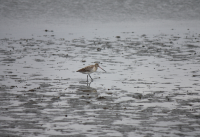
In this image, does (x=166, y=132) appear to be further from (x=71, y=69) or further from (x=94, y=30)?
(x=94, y=30)

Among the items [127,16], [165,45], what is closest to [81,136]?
[165,45]

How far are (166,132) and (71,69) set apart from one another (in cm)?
1232

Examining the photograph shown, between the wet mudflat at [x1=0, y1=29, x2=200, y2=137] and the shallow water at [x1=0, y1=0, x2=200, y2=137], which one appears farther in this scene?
the shallow water at [x1=0, y1=0, x2=200, y2=137]

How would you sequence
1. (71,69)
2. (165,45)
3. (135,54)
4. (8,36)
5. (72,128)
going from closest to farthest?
(72,128)
(71,69)
(135,54)
(165,45)
(8,36)

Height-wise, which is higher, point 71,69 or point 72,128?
point 71,69

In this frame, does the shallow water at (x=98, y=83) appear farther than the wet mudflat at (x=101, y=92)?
Yes

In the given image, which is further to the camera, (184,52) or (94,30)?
(94,30)

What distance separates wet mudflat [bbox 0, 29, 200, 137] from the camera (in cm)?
1059

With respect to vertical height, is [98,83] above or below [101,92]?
above

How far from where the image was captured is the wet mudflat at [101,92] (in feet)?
34.8

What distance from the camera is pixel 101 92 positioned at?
15.5 m

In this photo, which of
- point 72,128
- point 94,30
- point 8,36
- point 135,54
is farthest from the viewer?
point 94,30

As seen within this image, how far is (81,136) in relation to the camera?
973 cm

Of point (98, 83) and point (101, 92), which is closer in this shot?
point (101, 92)
